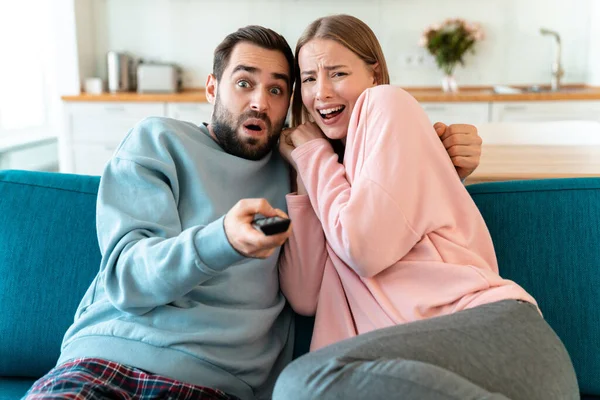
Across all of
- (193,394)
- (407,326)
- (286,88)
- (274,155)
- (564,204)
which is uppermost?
(286,88)

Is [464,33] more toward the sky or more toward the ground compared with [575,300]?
more toward the sky

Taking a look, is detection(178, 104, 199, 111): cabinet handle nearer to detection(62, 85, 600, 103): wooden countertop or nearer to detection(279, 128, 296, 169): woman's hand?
detection(62, 85, 600, 103): wooden countertop

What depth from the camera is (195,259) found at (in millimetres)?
1167

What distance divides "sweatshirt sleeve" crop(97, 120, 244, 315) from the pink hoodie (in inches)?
11.4

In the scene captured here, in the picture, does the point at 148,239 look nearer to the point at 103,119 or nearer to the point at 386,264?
the point at 386,264

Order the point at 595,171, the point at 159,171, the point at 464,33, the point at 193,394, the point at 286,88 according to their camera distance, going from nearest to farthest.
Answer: the point at 193,394 → the point at 159,171 → the point at 286,88 → the point at 595,171 → the point at 464,33

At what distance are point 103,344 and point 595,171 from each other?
135 centimetres

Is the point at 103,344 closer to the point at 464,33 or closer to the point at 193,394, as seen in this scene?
the point at 193,394

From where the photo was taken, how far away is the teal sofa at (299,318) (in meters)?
1.54

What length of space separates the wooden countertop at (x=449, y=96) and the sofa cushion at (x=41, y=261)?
274 cm

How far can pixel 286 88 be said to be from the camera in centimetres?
164

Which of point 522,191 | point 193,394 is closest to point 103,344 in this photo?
point 193,394

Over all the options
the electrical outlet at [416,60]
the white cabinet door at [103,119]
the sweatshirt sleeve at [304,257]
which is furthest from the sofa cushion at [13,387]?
the electrical outlet at [416,60]

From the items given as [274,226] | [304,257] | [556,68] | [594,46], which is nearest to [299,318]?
[304,257]
